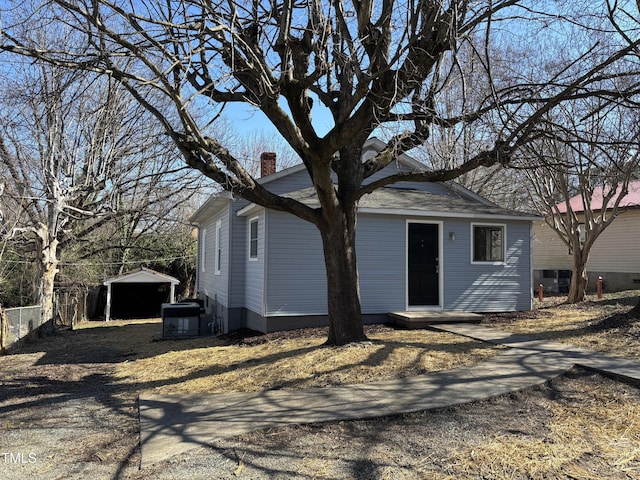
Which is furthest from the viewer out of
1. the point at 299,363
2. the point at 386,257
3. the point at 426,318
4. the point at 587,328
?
the point at 386,257

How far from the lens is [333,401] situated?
529 centimetres

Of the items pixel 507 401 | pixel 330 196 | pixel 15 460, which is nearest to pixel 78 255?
pixel 330 196

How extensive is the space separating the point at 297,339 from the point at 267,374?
8.27ft

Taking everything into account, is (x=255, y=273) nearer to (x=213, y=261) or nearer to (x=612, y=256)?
(x=213, y=261)

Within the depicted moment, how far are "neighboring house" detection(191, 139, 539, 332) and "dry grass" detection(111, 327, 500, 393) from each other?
1581mm

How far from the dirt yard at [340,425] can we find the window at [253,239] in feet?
10.5

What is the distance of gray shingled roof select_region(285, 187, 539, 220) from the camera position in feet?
36.1

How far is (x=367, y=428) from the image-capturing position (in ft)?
14.7

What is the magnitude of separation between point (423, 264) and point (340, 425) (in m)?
7.66

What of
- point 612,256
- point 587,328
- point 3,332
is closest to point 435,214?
point 587,328

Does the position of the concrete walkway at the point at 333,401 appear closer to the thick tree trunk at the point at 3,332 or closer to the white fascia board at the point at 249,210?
the white fascia board at the point at 249,210

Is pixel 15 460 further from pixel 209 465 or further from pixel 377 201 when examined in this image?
pixel 377 201

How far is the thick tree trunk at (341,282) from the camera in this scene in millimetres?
7645

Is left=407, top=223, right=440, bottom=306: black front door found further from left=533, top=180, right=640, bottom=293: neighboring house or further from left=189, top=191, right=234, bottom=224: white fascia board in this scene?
left=533, top=180, right=640, bottom=293: neighboring house
